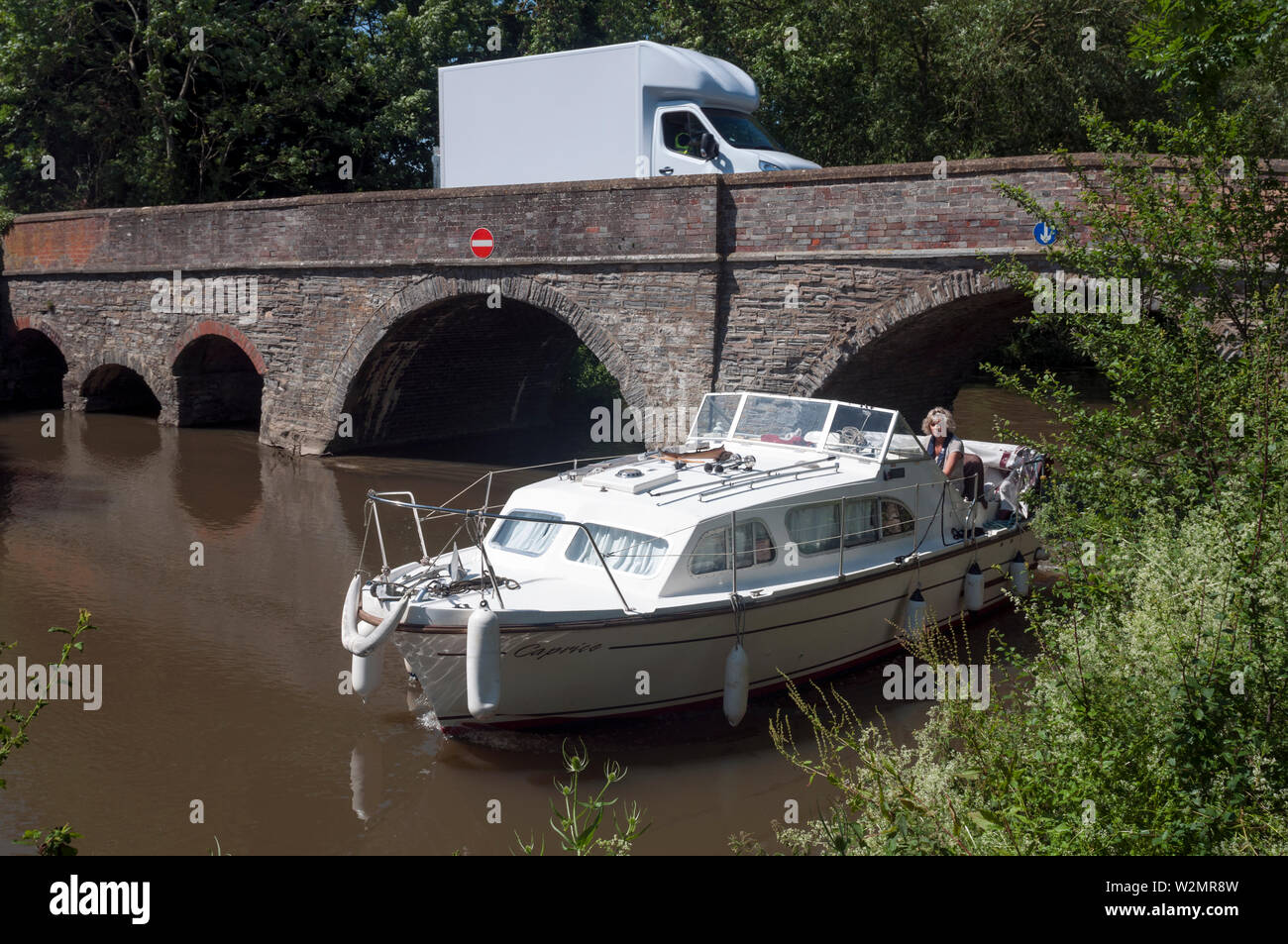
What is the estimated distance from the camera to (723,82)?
15.7 metres

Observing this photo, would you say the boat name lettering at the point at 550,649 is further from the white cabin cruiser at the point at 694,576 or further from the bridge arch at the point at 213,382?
the bridge arch at the point at 213,382

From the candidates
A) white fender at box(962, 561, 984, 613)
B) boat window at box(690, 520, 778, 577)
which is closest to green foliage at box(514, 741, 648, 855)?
boat window at box(690, 520, 778, 577)

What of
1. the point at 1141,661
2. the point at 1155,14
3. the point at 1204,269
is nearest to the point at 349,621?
the point at 1141,661

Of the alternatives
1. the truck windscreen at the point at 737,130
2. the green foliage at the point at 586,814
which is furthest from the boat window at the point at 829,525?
the truck windscreen at the point at 737,130

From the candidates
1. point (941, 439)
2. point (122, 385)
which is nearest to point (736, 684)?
point (941, 439)

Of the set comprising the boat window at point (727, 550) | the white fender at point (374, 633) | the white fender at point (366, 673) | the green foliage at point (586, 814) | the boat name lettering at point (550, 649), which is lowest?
the green foliage at point (586, 814)

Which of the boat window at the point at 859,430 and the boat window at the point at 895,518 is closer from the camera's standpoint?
the boat window at the point at 895,518

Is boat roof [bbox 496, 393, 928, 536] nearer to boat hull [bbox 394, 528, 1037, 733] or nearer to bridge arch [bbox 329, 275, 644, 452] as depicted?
boat hull [bbox 394, 528, 1037, 733]

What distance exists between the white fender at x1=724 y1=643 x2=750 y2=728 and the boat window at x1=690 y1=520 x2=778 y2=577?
65cm

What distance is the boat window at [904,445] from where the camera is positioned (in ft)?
32.6

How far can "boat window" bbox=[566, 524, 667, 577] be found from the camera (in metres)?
8.46

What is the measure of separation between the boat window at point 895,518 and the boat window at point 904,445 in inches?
15.5

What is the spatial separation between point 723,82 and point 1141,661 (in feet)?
39.4

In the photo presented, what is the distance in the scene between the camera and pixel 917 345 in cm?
1361
